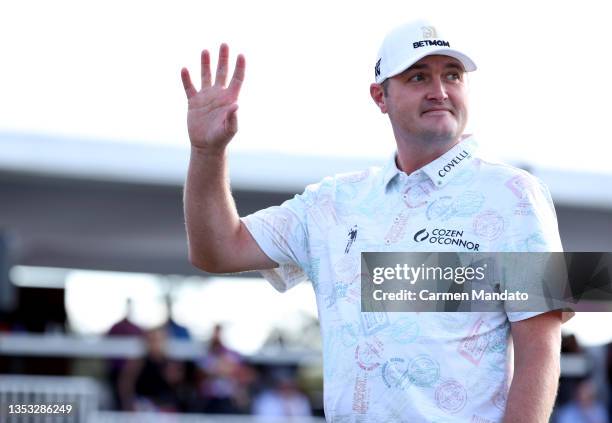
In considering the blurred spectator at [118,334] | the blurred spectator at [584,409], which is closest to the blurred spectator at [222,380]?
the blurred spectator at [118,334]

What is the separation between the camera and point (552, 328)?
10.1 feet

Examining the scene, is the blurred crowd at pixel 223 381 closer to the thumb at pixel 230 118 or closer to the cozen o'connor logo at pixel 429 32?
the thumb at pixel 230 118

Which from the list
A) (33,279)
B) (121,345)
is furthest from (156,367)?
(33,279)

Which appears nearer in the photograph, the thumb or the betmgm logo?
the betmgm logo

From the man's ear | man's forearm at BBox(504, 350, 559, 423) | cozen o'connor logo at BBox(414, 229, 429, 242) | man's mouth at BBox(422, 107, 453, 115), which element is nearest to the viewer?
man's forearm at BBox(504, 350, 559, 423)

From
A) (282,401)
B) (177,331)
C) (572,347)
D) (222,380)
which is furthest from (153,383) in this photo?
(572,347)

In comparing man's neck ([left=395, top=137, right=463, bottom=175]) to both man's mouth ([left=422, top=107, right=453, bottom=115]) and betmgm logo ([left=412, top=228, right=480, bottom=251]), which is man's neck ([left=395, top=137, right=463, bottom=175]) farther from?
betmgm logo ([left=412, top=228, right=480, bottom=251])

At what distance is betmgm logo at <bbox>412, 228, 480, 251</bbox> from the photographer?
3.13 metres

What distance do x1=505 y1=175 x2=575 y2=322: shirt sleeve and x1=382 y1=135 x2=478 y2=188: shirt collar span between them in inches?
9.0

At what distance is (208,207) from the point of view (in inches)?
137

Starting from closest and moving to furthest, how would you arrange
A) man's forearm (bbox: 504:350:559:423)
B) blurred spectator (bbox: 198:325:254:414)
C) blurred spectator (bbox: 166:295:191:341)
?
man's forearm (bbox: 504:350:559:423) < blurred spectator (bbox: 198:325:254:414) < blurred spectator (bbox: 166:295:191:341)

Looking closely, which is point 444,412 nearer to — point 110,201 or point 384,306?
point 384,306

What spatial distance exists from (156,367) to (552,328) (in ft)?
23.0

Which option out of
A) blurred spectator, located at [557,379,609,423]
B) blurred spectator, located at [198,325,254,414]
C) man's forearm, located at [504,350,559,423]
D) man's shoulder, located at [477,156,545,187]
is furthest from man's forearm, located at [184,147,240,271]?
blurred spectator, located at [557,379,609,423]
